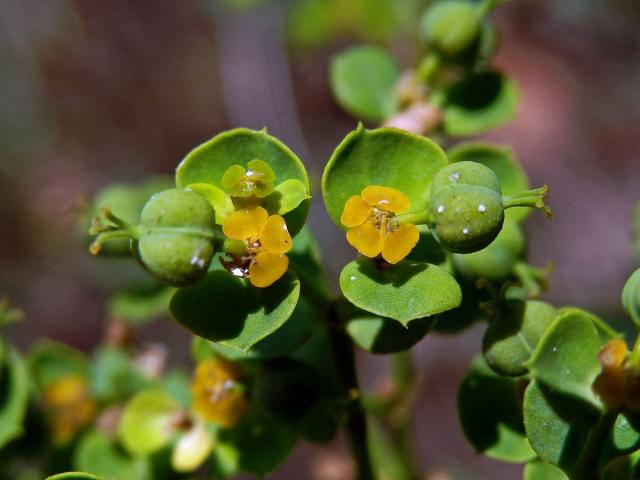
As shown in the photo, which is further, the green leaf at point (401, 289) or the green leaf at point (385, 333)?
the green leaf at point (385, 333)

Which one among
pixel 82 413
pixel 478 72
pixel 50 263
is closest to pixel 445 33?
pixel 478 72

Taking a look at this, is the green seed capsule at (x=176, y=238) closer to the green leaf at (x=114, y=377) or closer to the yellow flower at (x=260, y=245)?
the yellow flower at (x=260, y=245)

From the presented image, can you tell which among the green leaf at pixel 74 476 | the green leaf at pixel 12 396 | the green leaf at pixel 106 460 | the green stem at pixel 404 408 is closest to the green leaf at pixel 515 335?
the green leaf at pixel 74 476

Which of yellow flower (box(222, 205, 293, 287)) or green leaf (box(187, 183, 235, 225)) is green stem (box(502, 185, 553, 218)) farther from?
green leaf (box(187, 183, 235, 225))

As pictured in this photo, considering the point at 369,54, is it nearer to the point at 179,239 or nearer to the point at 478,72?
the point at 478,72

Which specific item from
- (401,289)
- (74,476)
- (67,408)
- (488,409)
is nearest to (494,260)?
(488,409)

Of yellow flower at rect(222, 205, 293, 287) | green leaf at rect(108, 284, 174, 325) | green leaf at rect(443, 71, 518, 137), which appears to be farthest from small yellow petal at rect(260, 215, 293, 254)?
green leaf at rect(108, 284, 174, 325)
